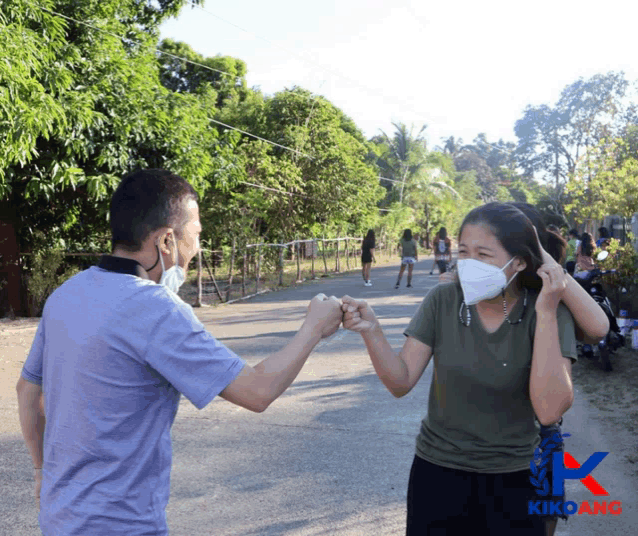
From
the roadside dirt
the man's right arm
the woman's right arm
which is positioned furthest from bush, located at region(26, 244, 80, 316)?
the man's right arm

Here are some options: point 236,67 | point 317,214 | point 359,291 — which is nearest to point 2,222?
point 359,291

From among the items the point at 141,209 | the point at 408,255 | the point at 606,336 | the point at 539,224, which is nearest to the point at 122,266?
the point at 141,209

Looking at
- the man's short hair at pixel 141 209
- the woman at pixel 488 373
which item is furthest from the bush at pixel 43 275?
the man's short hair at pixel 141 209

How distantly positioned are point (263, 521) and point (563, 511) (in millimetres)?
1897

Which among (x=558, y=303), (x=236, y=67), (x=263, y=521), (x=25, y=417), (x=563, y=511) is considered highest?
(x=236, y=67)

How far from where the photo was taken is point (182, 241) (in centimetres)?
205

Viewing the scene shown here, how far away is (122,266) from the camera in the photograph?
1948 millimetres

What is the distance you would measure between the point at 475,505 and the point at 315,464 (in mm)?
2880

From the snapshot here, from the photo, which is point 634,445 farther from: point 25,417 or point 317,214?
point 317,214

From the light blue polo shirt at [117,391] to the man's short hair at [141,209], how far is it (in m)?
0.11

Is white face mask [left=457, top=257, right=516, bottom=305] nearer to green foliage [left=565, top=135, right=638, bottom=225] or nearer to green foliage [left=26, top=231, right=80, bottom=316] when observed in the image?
green foliage [left=26, top=231, right=80, bottom=316]

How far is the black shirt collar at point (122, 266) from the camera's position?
1947mm

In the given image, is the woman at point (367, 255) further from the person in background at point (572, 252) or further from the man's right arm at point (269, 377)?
the man's right arm at point (269, 377)

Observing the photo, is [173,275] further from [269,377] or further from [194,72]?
[194,72]
